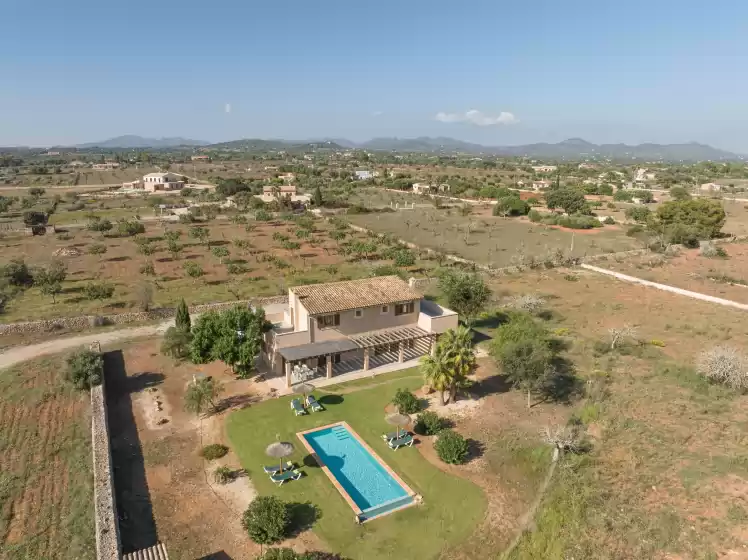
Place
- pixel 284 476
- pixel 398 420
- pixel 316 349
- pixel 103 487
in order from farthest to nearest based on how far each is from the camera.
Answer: pixel 316 349
pixel 398 420
pixel 284 476
pixel 103 487

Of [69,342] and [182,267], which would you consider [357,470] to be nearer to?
[69,342]

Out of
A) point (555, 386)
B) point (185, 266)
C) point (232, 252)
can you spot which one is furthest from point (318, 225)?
point (555, 386)

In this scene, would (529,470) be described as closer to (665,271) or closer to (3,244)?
(665,271)

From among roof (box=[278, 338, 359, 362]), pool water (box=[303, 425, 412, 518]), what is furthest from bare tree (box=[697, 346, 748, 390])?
roof (box=[278, 338, 359, 362])

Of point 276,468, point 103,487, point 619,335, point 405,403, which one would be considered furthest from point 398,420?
point 619,335

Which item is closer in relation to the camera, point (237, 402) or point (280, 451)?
point (280, 451)

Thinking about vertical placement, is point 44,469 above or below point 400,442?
above

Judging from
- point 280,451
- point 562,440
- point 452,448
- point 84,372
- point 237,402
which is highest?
point 84,372

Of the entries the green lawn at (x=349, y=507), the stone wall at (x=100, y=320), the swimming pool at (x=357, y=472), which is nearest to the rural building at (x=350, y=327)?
the green lawn at (x=349, y=507)
